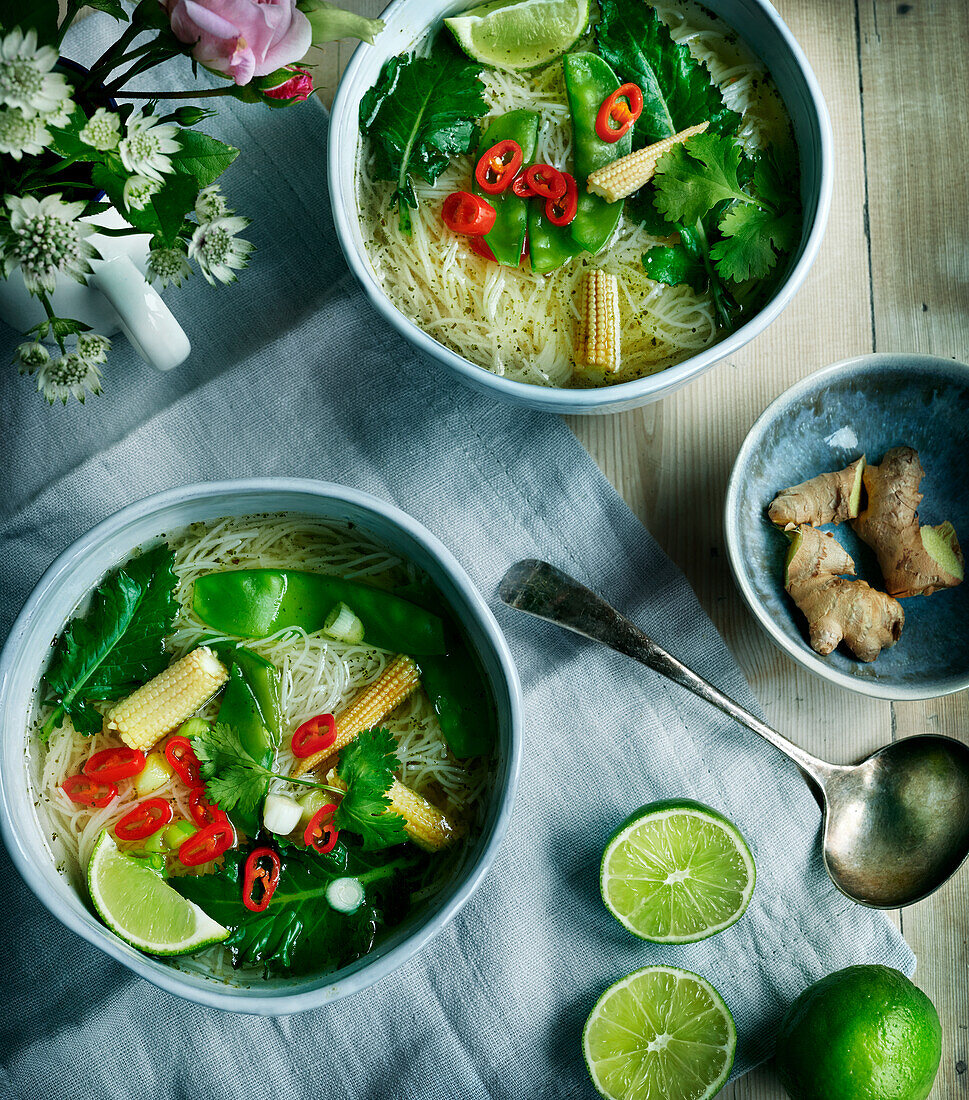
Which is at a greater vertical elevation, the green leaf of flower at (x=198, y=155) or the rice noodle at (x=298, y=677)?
the green leaf of flower at (x=198, y=155)

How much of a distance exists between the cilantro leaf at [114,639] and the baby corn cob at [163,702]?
4 cm

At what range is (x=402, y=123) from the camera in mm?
1606

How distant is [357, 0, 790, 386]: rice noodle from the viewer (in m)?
1.68

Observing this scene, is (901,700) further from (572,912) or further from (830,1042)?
(572,912)

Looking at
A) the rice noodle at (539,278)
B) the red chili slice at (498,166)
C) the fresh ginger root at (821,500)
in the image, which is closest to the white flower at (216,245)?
the rice noodle at (539,278)

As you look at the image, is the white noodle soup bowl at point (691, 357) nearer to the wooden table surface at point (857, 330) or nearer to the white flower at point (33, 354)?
the wooden table surface at point (857, 330)

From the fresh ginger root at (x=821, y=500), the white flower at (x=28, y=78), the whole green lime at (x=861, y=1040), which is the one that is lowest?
the whole green lime at (x=861, y=1040)

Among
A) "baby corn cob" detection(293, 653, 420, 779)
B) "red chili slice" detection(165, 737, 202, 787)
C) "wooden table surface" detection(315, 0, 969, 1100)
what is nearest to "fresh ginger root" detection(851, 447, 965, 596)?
"wooden table surface" detection(315, 0, 969, 1100)

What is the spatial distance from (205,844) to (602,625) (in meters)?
0.75

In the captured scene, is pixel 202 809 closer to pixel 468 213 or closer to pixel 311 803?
pixel 311 803

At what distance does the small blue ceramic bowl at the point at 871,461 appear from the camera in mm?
1648

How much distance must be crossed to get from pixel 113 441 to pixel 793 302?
1302 mm

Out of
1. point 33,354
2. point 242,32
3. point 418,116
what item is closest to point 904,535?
point 418,116

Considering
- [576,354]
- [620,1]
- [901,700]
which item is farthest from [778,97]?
[901,700]
